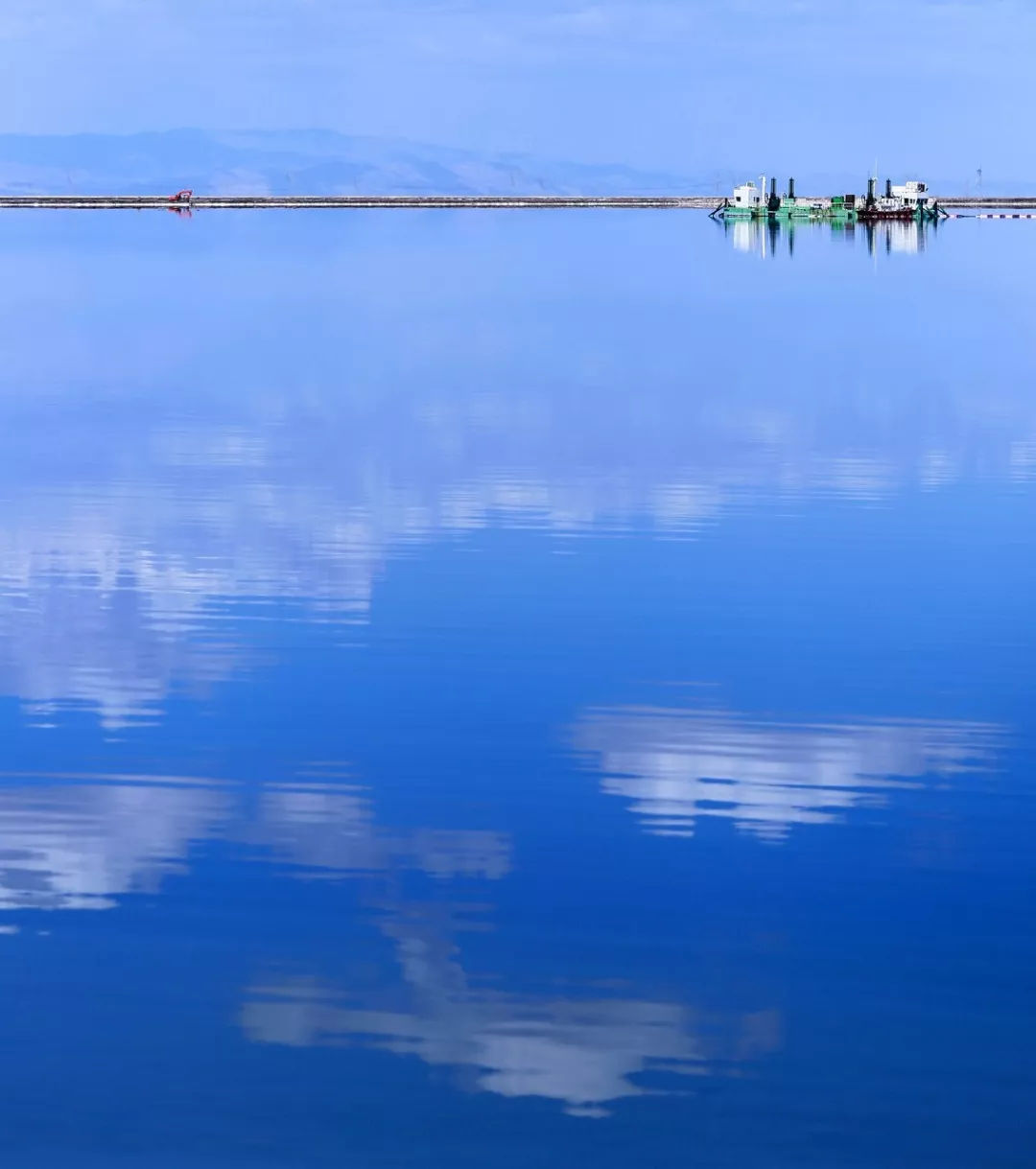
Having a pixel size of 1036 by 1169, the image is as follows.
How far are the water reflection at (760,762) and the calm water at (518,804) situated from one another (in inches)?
2.0

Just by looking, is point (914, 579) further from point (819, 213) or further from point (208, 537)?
point (819, 213)

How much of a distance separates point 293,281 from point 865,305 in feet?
107

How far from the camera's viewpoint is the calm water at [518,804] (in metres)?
9.27

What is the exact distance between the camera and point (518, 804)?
43.6 ft

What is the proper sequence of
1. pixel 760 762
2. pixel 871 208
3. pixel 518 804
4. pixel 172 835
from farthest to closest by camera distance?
pixel 871 208 < pixel 760 762 < pixel 518 804 < pixel 172 835

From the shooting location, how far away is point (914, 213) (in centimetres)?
19100

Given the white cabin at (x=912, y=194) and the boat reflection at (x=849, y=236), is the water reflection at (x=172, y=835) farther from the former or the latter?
the white cabin at (x=912, y=194)

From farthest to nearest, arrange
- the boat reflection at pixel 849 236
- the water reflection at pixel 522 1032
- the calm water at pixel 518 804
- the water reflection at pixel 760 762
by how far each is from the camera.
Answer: the boat reflection at pixel 849 236 < the water reflection at pixel 760 762 < the water reflection at pixel 522 1032 < the calm water at pixel 518 804

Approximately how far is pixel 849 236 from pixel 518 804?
6441 inches

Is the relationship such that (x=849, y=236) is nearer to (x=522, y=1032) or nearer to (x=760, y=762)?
(x=760, y=762)

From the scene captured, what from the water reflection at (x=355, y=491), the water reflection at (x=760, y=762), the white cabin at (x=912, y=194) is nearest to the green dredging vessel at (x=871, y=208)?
the white cabin at (x=912, y=194)

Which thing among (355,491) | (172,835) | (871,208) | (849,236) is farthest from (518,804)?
(871,208)

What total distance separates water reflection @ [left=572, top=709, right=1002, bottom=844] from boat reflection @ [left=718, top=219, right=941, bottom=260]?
116 metres

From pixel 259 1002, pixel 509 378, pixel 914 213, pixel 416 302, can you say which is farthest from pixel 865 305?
pixel 914 213
